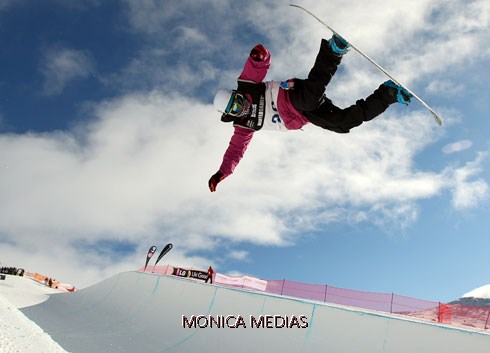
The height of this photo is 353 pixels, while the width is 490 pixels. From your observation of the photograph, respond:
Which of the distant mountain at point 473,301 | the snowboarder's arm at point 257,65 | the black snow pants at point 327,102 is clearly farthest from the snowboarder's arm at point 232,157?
the distant mountain at point 473,301

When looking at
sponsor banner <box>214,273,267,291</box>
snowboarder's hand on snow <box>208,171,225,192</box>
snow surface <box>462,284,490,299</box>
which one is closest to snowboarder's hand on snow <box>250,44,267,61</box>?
snowboarder's hand on snow <box>208,171,225,192</box>

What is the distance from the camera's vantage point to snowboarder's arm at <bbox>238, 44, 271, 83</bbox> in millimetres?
4145

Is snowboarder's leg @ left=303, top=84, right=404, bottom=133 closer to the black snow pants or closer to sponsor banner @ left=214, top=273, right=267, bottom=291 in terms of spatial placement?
the black snow pants

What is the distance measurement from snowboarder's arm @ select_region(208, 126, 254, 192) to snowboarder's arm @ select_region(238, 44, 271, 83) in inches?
28.2

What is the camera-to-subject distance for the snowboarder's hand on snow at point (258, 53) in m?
4.13

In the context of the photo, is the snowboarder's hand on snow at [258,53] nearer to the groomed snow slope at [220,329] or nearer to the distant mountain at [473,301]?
the groomed snow slope at [220,329]

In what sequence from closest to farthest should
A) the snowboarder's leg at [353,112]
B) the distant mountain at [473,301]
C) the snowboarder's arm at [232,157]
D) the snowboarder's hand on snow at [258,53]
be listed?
the snowboarder's leg at [353,112] < the snowboarder's hand on snow at [258,53] < the snowboarder's arm at [232,157] < the distant mountain at [473,301]

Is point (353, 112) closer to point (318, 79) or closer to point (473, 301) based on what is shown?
point (318, 79)

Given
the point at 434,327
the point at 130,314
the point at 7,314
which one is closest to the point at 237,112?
the point at 434,327

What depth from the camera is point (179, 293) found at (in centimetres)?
782

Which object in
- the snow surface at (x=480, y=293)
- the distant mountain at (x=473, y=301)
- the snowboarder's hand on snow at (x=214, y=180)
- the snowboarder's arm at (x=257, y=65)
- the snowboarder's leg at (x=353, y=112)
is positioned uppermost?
the snow surface at (x=480, y=293)

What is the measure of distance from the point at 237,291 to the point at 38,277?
1182 inches

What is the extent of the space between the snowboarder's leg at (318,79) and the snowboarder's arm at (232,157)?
0.93 metres

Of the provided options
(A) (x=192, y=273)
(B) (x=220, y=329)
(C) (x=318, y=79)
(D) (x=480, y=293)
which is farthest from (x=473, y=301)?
(C) (x=318, y=79)
